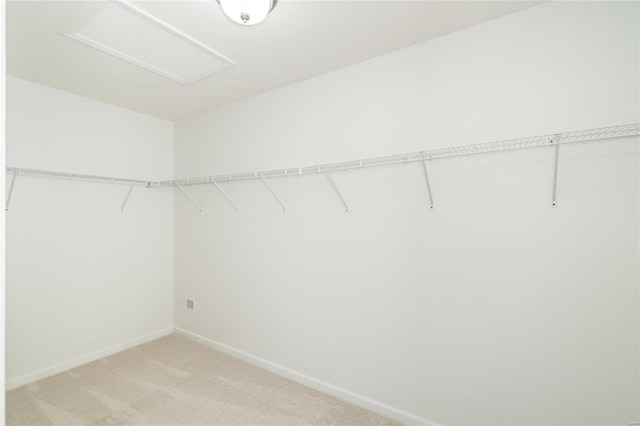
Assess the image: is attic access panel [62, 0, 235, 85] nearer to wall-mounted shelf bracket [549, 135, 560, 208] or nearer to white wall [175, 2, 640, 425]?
white wall [175, 2, 640, 425]

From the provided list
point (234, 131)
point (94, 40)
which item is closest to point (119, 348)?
point (234, 131)

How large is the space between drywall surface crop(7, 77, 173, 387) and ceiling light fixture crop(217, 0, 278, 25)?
6.98 feet

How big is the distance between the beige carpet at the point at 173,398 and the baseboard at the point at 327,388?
1.7 inches

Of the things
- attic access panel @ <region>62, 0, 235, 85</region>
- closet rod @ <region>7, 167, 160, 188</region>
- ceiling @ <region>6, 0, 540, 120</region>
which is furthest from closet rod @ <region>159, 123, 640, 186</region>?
closet rod @ <region>7, 167, 160, 188</region>

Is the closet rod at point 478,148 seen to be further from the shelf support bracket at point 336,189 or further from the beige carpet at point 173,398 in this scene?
the beige carpet at point 173,398

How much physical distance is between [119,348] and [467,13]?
3.92 metres

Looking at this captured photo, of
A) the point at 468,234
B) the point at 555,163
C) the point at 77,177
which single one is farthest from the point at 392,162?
the point at 77,177

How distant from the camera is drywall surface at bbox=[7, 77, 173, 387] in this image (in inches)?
97.0

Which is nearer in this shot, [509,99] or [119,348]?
[509,99]

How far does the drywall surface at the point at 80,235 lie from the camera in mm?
2463

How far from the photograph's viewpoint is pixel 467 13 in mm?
1726

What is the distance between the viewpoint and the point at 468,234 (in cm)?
183

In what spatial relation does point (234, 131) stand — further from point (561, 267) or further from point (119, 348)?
point (561, 267)

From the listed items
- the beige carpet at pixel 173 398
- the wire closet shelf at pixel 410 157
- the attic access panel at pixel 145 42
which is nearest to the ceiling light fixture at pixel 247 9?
the attic access panel at pixel 145 42
